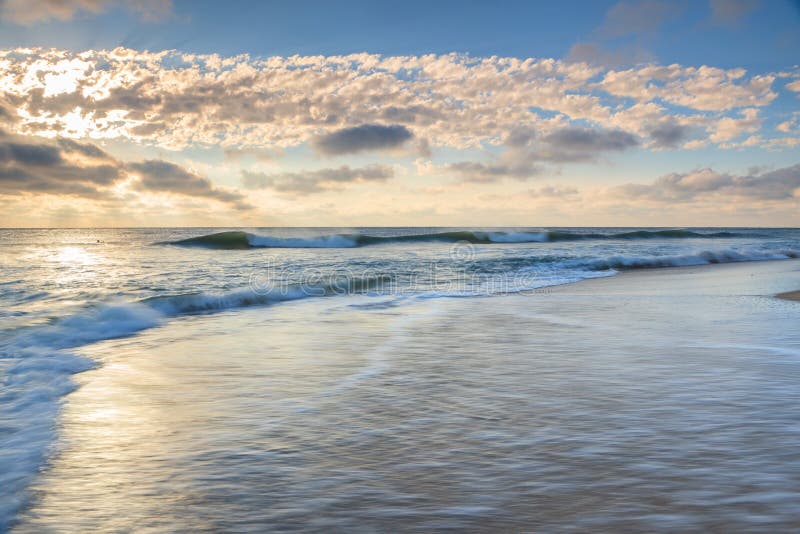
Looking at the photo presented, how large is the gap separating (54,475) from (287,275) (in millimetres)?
11240

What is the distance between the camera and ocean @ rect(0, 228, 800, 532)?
206cm

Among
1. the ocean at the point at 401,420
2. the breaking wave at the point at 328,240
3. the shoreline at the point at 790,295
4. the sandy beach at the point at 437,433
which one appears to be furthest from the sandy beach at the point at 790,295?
the breaking wave at the point at 328,240

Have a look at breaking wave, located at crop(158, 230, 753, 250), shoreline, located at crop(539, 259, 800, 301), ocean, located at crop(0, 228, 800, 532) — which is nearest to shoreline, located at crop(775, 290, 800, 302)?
shoreline, located at crop(539, 259, 800, 301)

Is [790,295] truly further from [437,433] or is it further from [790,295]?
[437,433]

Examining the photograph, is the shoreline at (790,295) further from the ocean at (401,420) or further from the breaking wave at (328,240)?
the breaking wave at (328,240)

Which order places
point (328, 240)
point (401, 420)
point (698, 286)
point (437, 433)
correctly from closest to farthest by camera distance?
1. point (437, 433)
2. point (401, 420)
3. point (698, 286)
4. point (328, 240)

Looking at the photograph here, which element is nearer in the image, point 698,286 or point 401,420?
point 401,420

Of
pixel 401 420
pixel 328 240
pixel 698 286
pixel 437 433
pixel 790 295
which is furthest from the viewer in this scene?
pixel 328 240

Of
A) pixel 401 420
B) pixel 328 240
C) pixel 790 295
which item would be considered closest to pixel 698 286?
pixel 790 295

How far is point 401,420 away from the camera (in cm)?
312

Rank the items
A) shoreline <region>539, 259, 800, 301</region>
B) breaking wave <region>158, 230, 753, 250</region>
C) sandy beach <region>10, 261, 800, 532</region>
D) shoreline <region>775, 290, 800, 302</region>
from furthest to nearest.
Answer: breaking wave <region>158, 230, 753, 250</region> < shoreline <region>539, 259, 800, 301</region> < shoreline <region>775, 290, 800, 302</region> < sandy beach <region>10, 261, 800, 532</region>

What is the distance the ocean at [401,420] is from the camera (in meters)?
2.06

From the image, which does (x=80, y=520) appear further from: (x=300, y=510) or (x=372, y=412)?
(x=372, y=412)

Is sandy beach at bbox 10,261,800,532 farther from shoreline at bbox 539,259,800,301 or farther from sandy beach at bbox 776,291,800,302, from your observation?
shoreline at bbox 539,259,800,301
